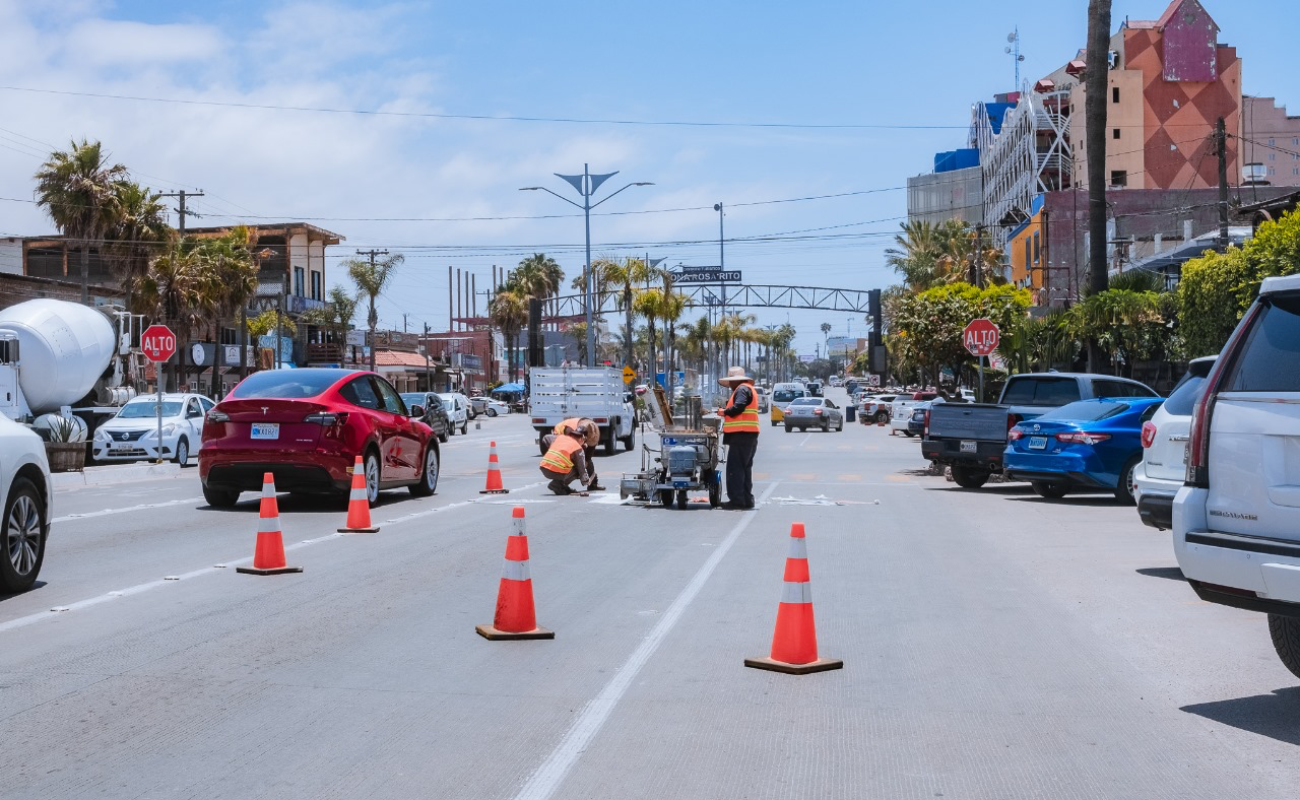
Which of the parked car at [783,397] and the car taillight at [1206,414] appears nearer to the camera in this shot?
the car taillight at [1206,414]

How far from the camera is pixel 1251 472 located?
6191mm

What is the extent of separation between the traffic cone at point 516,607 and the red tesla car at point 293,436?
8000 mm

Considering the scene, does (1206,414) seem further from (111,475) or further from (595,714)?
(111,475)

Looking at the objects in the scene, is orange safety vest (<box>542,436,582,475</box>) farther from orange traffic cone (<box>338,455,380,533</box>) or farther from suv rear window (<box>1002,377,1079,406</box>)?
suv rear window (<box>1002,377,1079,406</box>)

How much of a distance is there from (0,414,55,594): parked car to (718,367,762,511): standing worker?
27.9ft

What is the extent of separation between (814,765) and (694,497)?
46.2ft

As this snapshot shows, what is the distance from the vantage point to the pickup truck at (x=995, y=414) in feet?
69.5

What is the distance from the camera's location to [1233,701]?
6.84m

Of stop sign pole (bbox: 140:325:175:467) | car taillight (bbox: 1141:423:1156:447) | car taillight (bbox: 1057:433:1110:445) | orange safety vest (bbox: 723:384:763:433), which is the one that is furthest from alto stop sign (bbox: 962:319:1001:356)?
stop sign pole (bbox: 140:325:175:467)

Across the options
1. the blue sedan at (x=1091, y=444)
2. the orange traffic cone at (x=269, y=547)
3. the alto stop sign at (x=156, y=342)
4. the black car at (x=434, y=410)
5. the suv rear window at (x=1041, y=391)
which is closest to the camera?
the orange traffic cone at (x=269, y=547)

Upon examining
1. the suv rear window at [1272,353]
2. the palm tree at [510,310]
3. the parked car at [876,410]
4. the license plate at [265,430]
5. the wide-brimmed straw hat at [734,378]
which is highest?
the palm tree at [510,310]

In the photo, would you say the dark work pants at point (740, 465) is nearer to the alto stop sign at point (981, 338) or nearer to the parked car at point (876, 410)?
the alto stop sign at point (981, 338)

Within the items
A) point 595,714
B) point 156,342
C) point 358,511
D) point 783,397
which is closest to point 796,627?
point 595,714

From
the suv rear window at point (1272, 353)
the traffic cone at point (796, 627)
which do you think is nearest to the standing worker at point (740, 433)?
the traffic cone at point (796, 627)
